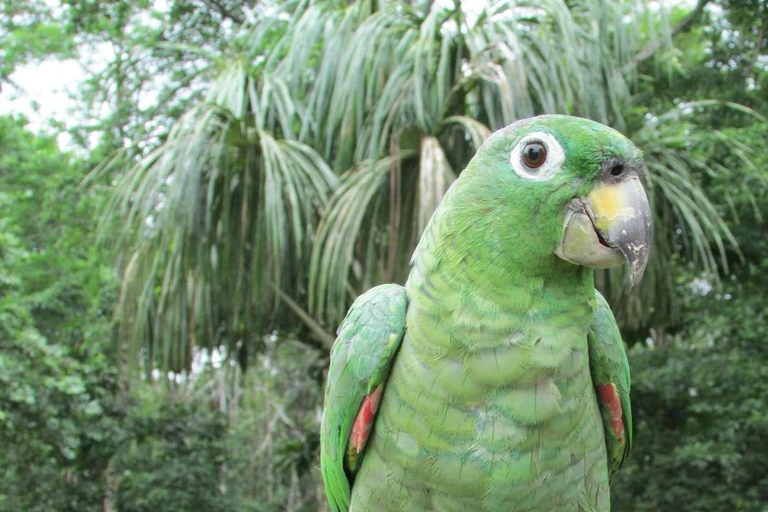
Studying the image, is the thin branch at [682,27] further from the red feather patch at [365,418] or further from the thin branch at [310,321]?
the red feather patch at [365,418]

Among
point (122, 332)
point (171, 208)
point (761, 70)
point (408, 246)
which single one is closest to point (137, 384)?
point (122, 332)

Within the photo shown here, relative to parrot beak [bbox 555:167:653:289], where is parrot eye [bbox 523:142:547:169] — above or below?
above

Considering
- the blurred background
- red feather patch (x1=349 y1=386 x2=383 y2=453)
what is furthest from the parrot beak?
the blurred background

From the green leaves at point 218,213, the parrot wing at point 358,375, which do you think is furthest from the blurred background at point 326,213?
the parrot wing at point 358,375

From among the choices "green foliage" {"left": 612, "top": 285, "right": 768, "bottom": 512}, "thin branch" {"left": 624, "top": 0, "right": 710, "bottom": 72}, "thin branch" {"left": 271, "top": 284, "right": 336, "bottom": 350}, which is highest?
"thin branch" {"left": 624, "top": 0, "right": 710, "bottom": 72}

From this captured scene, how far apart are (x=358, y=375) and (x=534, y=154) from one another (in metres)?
0.60

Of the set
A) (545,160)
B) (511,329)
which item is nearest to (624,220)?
(545,160)

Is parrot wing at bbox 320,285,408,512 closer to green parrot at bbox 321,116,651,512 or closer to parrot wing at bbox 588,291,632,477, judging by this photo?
green parrot at bbox 321,116,651,512

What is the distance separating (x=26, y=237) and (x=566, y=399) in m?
7.66

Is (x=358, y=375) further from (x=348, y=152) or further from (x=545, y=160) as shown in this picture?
(x=348, y=152)

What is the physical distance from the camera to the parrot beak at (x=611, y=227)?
3.76 ft

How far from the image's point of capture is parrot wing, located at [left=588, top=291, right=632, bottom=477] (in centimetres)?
143

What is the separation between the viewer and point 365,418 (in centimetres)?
142

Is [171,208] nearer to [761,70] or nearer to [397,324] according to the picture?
[397,324]
